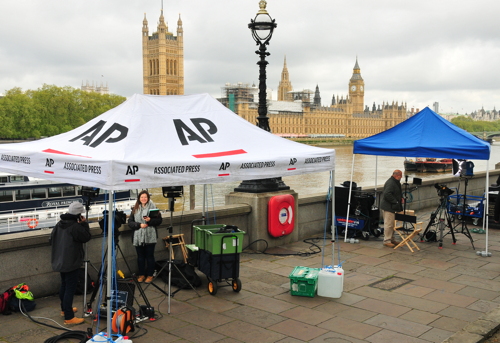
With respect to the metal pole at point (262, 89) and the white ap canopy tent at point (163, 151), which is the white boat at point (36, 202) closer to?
the metal pole at point (262, 89)

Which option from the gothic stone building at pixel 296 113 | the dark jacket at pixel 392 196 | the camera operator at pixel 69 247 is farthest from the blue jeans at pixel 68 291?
the gothic stone building at pixel 296 113

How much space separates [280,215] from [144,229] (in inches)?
144

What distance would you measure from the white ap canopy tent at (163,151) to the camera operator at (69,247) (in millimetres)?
631

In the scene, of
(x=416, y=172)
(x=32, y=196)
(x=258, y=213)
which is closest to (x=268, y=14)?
(x=258, y=213)

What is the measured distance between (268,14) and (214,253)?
5.48m

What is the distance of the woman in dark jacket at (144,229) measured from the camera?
24.1ft

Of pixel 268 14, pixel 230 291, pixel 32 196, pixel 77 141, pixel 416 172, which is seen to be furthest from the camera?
pixel 416 172

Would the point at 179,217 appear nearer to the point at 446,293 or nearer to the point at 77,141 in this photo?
the point at 77,141

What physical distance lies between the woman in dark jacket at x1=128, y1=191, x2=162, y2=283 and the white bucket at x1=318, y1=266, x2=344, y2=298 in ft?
8.02

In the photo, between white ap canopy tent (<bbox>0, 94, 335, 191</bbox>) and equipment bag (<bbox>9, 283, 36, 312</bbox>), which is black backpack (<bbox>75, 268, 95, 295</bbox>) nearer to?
equipment bag (<bbox>9, 283, 36, 312</bbox>)

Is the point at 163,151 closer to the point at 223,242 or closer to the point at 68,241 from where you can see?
the point at 68,241

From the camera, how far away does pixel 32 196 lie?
24.4 metres

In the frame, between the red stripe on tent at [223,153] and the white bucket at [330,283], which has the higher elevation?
the red stripe on tent at [223,153]

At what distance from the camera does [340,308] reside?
Answer: 7055 millimetres
